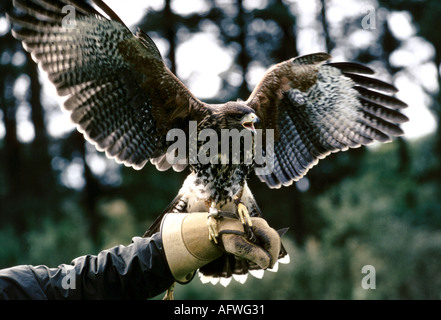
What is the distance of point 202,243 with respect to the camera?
9.94ft

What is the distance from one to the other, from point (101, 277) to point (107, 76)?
64.1 inches

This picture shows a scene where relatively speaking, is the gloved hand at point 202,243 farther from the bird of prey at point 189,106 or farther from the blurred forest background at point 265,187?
the blurred forest background at point 265,187

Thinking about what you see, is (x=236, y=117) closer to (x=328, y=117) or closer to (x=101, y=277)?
(x=328, y=117)

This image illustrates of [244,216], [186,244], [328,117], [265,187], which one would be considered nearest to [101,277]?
[186,244]

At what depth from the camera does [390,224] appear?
949cm

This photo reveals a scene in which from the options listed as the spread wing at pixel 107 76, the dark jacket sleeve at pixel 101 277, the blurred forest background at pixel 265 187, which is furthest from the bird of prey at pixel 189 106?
the blurred forest background at pixel 265 187

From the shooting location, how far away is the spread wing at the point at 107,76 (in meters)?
3.35

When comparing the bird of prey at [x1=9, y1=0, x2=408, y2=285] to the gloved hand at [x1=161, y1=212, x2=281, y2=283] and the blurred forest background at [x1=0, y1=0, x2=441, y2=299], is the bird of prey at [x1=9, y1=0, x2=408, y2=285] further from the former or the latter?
the blurred forest background at [x1=0, y1=0, x2=441, y2=299]

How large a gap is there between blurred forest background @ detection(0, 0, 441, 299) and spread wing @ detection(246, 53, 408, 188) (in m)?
4.69

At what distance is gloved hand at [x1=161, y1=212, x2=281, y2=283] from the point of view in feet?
9.39

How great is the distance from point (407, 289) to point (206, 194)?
6618 millimetres

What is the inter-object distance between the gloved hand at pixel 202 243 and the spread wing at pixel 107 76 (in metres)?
0.91
